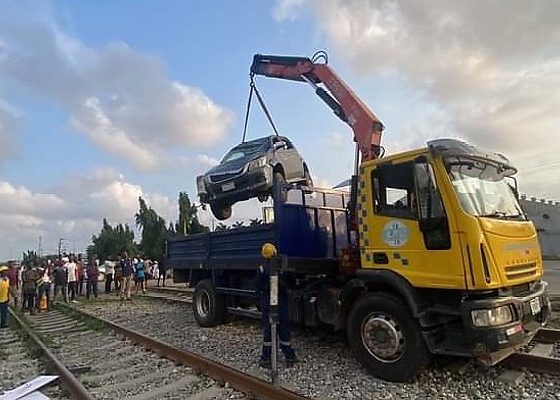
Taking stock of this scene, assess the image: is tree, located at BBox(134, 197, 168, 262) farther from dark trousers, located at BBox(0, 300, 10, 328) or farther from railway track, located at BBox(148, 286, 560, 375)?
railway track, located at BBox(148, 286, 560, 375)

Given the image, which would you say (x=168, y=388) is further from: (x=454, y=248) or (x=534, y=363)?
(x=534, y=363)

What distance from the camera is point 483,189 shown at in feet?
19.0

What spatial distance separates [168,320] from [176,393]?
6.14 meters

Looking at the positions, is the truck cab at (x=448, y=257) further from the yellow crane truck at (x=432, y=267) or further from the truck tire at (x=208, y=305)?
the truck tire at (x=208, y=305)

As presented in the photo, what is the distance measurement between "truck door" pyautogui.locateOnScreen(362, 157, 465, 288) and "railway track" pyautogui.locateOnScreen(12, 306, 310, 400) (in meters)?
1.97

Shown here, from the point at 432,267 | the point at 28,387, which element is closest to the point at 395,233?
the point at 432,267

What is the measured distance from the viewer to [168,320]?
11734 mm

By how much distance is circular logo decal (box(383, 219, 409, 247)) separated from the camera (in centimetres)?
583

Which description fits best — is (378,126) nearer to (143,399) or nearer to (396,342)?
(396,342)

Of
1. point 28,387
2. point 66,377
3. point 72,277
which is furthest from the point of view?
point 72,277

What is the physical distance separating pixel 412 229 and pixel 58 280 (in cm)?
1592

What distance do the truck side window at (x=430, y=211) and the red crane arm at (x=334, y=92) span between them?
2764mm

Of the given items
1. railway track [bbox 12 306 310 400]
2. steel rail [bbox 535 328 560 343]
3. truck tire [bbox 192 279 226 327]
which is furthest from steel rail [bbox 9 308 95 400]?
steel rail [bbox 535 328 560 343]

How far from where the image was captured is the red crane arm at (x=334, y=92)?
852 centimetres
